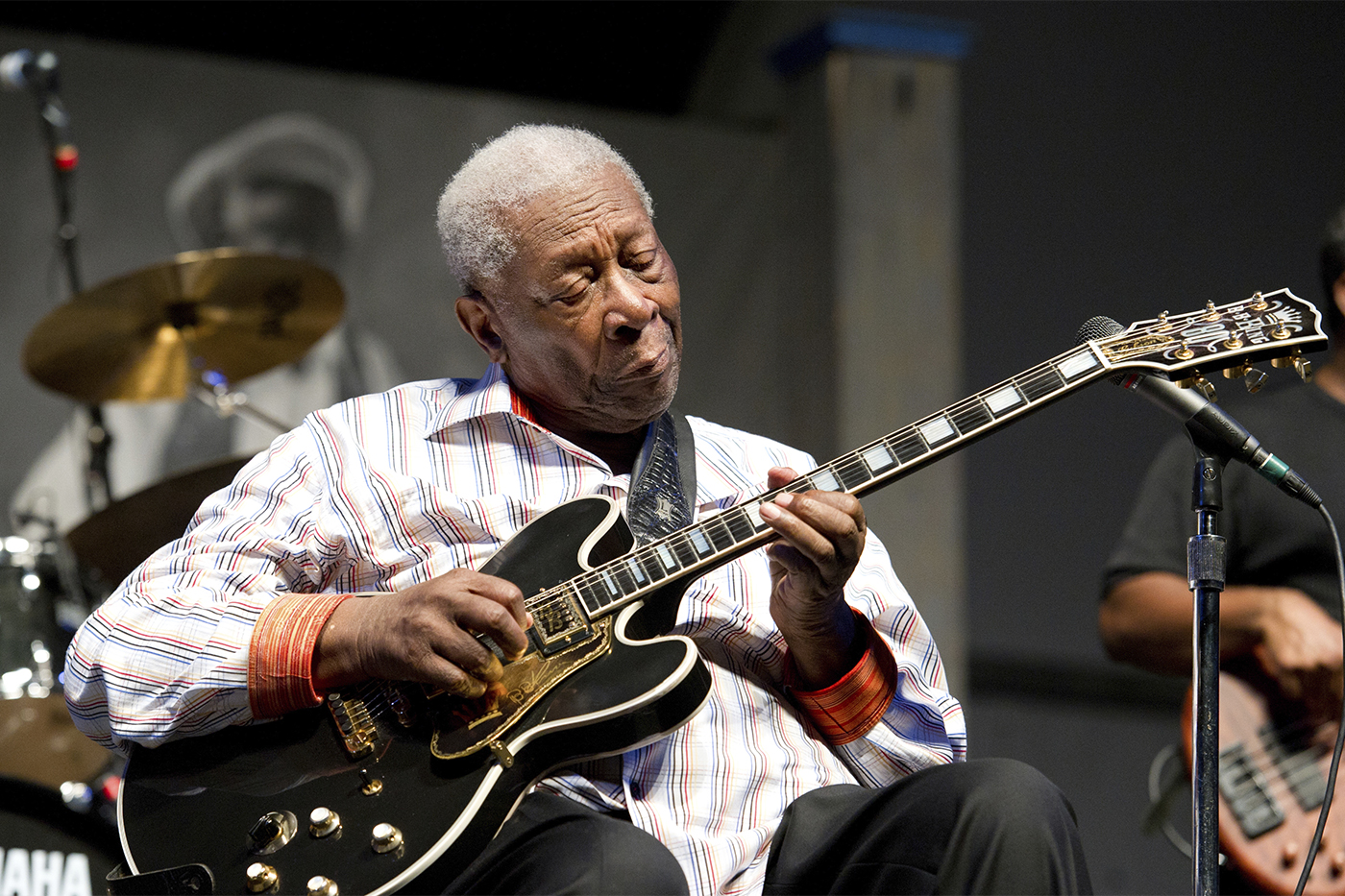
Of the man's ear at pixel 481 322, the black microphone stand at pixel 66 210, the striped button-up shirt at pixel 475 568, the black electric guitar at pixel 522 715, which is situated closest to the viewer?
the black electric guitar at pixel 522 715

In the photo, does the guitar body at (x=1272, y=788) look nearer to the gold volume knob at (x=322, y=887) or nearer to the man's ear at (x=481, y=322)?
the man's ear at (x=481, y=322)

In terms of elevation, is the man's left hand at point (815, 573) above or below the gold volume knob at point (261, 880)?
above

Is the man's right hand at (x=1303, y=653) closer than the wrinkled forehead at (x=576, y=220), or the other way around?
the wrinkled forehead at (x=576, y=220)

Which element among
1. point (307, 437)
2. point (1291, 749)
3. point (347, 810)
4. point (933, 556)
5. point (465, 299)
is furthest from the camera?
point (933, 556)

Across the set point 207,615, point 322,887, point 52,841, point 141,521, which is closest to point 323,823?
point 322,887

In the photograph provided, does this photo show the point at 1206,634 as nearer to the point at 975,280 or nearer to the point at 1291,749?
the point at 1291,749

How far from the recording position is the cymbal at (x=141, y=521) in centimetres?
307

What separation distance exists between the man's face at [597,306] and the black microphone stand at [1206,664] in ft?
2.51

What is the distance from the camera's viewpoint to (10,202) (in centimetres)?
462

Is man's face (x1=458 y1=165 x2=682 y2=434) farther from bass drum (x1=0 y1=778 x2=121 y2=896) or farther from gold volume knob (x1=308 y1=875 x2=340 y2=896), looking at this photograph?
bass drum (x1=0 y1=778 x2=121 y2=896)

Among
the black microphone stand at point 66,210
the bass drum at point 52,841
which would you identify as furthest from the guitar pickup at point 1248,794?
the black microphone stand at point 66,210

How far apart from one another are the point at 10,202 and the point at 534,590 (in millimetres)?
3596

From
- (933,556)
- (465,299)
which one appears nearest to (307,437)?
(465,299)

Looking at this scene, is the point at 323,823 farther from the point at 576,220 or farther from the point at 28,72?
the point at 28,72
